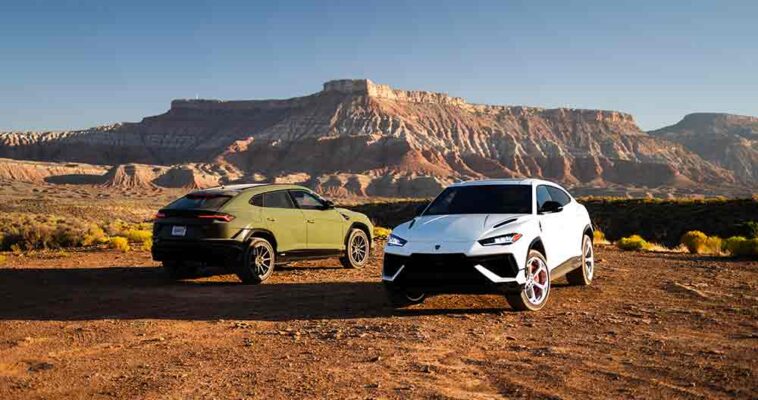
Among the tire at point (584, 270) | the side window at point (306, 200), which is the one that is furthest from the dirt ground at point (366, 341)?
the side window at point (306, 200)

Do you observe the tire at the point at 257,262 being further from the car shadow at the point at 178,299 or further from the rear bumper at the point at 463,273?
the rear bumper at the point at 463,273

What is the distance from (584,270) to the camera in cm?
1051

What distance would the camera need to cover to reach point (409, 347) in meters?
6.70

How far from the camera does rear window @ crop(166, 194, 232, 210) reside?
36.1 feet

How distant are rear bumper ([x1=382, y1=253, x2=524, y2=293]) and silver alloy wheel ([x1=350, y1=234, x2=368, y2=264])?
17.5 ft

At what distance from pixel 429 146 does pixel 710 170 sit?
6806 cm

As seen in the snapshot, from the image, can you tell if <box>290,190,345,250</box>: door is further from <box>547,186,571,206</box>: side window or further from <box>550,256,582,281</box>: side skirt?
<box>550,256,582,281</box>: side skirt

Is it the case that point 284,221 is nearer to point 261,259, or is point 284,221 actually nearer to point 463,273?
point 261,259

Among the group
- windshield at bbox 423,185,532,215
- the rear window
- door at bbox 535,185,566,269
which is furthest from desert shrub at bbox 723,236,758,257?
the rear window

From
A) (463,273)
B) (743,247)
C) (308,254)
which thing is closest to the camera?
(463,273)

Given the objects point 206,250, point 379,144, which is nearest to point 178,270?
point 206,250

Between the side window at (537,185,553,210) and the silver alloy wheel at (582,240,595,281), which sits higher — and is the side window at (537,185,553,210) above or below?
above

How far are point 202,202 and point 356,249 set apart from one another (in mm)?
3498

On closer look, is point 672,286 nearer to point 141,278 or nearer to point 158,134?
point 141,278
